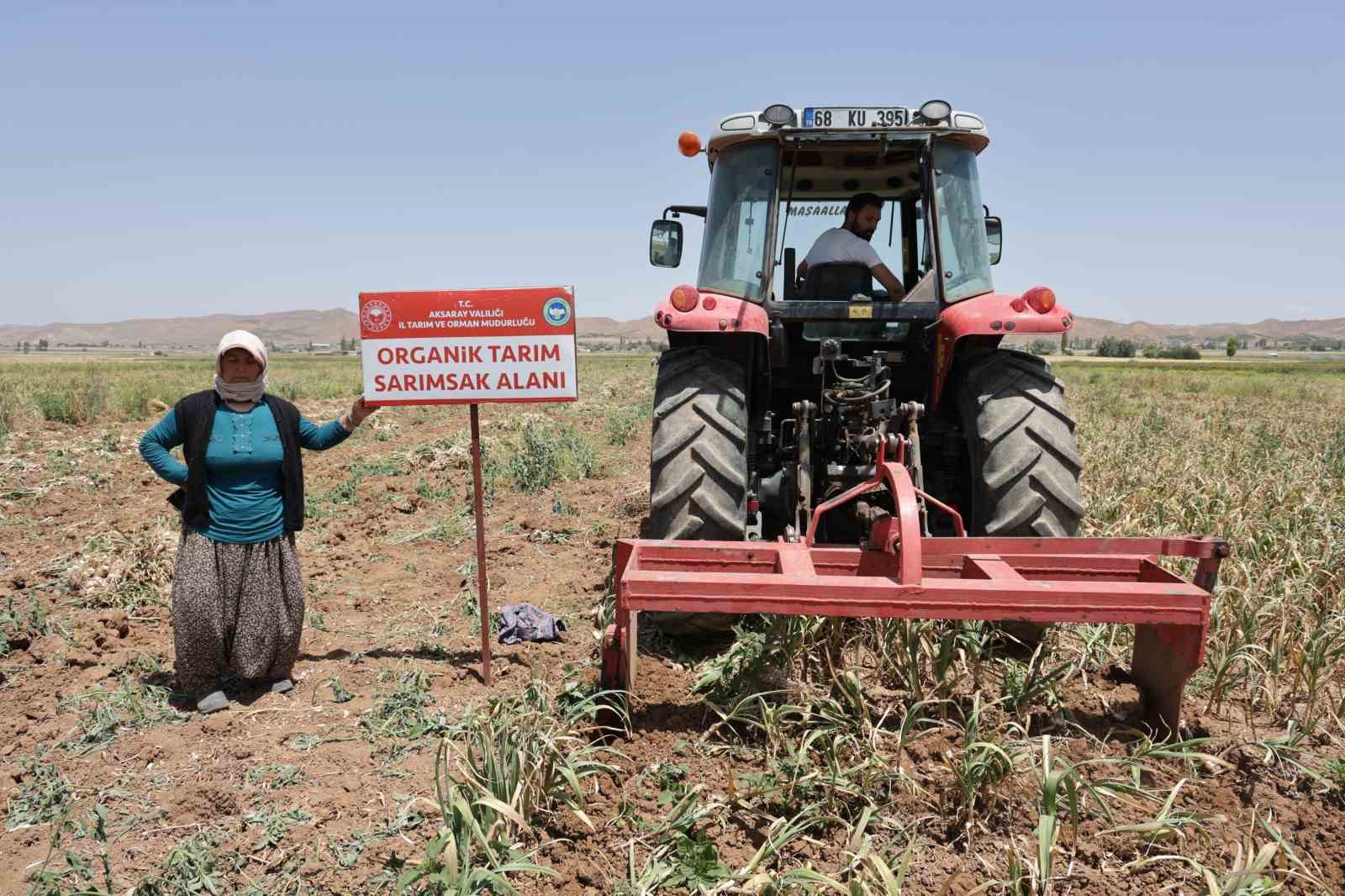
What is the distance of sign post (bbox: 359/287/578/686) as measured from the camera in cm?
350

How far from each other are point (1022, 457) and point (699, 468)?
1302 millimetres

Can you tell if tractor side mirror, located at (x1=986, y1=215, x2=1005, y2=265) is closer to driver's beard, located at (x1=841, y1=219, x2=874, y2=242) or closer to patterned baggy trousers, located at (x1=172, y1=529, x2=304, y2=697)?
driver's beard, located at (x1=841, y1=219, x2=874, y2=242)

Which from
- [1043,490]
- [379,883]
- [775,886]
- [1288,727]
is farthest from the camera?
[1043,490]

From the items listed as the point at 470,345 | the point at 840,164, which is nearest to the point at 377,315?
the point at 470,345

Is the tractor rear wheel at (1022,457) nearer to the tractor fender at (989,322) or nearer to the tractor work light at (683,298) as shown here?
the tractor fender at (989,322)

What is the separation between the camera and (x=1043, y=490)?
3.38 m

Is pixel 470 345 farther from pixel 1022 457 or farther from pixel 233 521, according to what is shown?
pixel 1022 457

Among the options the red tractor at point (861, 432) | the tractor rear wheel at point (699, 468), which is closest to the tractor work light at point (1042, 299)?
the red tractor at point (861, 432)

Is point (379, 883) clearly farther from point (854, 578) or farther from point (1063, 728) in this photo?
point (1063, 728)

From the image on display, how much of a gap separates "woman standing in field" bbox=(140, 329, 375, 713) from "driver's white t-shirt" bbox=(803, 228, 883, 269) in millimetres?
2219

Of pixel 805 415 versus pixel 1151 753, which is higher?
pixel 805 415

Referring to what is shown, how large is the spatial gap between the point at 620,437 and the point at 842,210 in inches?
267

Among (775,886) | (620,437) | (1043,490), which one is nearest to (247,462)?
(775,886)

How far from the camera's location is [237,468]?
11.3 feet
